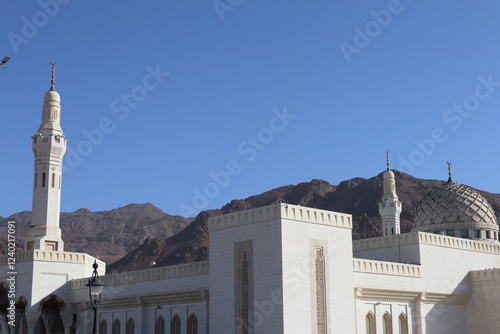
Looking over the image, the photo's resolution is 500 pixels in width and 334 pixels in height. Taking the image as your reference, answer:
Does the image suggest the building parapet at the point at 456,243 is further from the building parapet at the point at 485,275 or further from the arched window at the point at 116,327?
the arched window at the point at 116,327

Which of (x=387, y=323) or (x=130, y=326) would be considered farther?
(x=130, y=326)

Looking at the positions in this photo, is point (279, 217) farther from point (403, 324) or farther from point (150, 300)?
point (403, 324)

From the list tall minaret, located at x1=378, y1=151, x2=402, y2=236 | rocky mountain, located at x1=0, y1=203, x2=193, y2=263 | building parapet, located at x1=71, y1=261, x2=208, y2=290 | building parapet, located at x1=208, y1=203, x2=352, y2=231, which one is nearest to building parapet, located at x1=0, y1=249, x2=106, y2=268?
building parapet, located at x1=71, y1=261, x2=208, y2=290

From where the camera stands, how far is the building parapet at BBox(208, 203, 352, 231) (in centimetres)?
2317

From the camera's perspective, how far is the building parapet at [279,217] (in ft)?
76.0

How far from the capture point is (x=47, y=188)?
31547 millimetres

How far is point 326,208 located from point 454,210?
6361cm

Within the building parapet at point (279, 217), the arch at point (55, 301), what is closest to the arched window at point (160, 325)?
the building parapet at point (279, 217)

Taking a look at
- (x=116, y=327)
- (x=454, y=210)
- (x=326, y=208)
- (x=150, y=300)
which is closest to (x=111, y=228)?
(x=326, y=208)

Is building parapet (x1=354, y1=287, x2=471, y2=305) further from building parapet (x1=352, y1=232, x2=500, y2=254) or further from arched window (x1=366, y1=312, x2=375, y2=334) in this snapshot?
building parapet (x1=352, y1=232, x2=500, y2=254)

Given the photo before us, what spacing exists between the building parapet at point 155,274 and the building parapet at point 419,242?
830 centimetres

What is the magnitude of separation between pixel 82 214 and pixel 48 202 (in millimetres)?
112085

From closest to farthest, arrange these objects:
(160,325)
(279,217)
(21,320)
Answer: (279,217) → (160,325) → (21,320)

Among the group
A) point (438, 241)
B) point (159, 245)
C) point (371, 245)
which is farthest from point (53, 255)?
point (159, 245)
